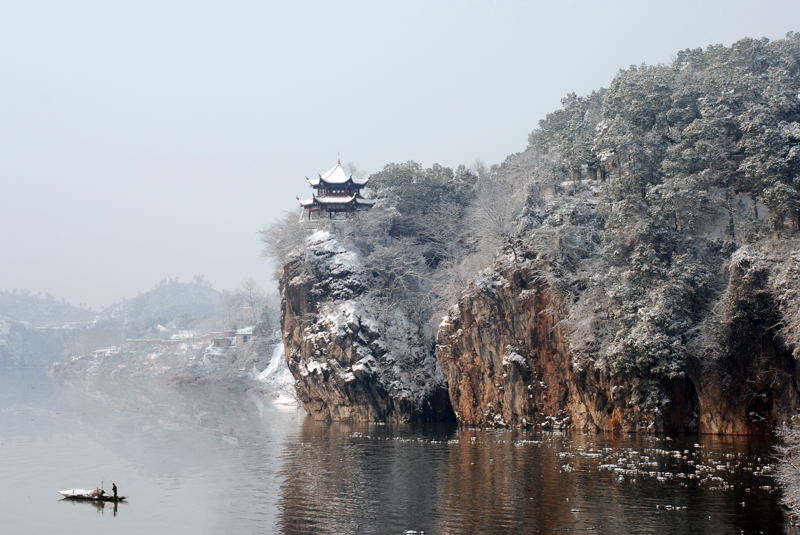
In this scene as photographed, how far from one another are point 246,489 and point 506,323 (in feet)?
87.5

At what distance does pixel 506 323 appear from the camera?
186 ft

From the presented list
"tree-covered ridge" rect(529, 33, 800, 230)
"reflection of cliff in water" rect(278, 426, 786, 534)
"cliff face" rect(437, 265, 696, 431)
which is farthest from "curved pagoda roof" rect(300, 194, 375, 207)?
"reflection of cliff in water" rect(278, 426, 786, 534)

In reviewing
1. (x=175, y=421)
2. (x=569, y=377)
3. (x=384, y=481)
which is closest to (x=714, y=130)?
(x=569, y=377)

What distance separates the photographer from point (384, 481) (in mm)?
35906

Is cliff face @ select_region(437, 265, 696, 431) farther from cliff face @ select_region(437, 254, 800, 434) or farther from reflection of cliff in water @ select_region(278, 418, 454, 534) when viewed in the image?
reflection of cliff in water @ select_region(278, 418, 454, 534)

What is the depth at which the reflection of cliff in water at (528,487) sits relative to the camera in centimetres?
2672

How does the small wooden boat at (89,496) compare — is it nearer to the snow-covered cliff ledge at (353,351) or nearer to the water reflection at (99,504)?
the water reflection at (99,504)

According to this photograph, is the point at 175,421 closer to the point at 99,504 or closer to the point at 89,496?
the point at 89,496

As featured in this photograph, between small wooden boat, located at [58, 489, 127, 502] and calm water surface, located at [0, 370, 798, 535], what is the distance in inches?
30.9

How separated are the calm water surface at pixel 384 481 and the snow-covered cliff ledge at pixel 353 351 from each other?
4860 millimetres

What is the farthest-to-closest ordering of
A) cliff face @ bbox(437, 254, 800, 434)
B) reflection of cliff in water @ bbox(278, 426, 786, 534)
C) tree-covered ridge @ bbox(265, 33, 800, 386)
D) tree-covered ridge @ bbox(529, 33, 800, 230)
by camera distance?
tree-covered ridge @ bbox(529, 33, 800, 230) → tree-covered ridge @ bbox(265, 33, 800, 386) → cliff face @ bbox(437, 254, 800, 434) → reflection of cliff in water @ bbox(278, 426, 786, 534)

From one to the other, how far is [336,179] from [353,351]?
18.8 metres

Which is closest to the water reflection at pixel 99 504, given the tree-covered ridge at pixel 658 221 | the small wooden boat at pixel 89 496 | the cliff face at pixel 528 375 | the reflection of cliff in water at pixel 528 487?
the small wooden boat at pixel 89 496

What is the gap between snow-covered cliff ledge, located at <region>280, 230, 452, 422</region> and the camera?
64.3 m
